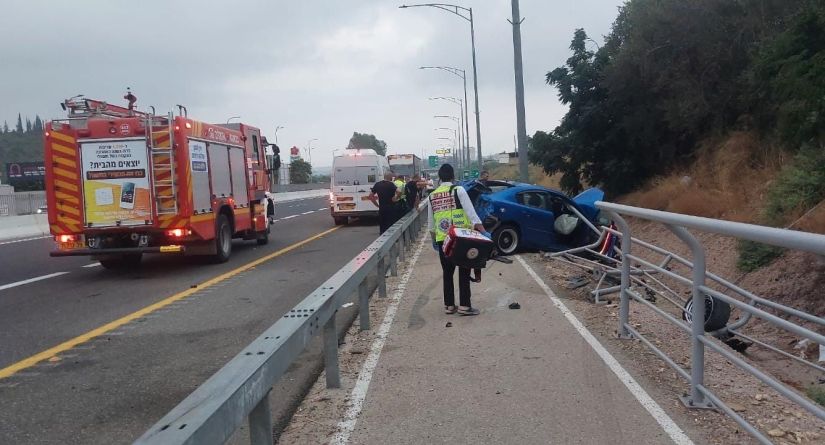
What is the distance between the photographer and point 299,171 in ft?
408

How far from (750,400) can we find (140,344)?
19.1 feet

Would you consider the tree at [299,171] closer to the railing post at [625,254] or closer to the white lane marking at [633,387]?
the white lane marking at [633,387]

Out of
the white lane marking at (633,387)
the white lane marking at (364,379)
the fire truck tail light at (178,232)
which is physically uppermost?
the fire truck tail light at (178,232)

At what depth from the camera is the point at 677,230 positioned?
15.9 feet

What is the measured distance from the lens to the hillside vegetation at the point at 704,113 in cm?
1395

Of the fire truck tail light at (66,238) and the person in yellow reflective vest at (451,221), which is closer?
the person in yellow reflective vest at (451,221)

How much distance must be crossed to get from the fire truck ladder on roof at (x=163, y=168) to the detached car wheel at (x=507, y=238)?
6.32 metres

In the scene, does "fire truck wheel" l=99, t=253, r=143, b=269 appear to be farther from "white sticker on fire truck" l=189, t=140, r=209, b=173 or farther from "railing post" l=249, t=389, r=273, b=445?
"railing post" l=249, t=389, r=273, b=445

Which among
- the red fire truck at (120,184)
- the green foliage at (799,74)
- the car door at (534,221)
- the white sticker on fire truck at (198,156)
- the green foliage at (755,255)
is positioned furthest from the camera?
the car door at (534,221)

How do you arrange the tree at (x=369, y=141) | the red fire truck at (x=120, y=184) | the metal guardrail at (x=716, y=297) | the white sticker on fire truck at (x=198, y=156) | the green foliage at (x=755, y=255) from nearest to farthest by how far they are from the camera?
the metal guardrail at (x=716, y=297) < the green foliage at (x=755, y=255) < the red fire truck at (x=120, y=184) < the white sticker on fire truck at (x=198, y=156) < the tree at (x=369, y=141)

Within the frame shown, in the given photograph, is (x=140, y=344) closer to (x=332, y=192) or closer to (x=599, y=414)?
(x=599, y=414)

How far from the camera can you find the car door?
14469mm

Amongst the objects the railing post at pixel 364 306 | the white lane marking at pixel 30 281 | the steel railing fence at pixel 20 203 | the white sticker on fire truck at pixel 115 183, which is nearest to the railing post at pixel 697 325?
the railing post at pixel 364 306

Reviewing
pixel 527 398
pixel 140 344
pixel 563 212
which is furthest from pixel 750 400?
pixel 563 212
